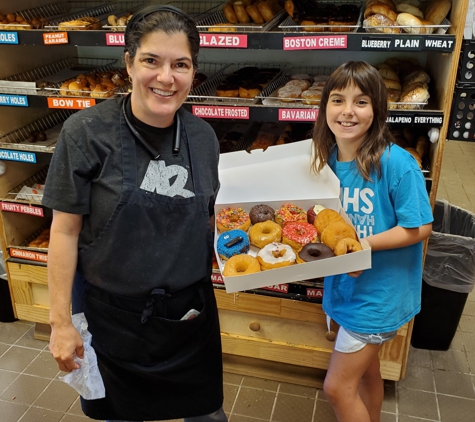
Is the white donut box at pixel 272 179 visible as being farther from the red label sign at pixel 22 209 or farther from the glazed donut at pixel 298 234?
the red label sign at pixel 22 209

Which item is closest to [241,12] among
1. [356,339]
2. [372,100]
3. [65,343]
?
[372,100]

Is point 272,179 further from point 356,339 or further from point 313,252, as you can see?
point 356,339

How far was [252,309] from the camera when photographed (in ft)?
8.52

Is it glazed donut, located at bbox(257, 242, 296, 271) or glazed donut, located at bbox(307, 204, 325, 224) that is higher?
glazed donut, located at bbox(307, 204, 325, 224)

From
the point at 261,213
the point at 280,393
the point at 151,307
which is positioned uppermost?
the point at 261,213

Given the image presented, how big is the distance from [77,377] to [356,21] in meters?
1.89

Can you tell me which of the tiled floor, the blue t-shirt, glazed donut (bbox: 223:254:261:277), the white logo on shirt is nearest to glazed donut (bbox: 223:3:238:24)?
the blue t-shirt

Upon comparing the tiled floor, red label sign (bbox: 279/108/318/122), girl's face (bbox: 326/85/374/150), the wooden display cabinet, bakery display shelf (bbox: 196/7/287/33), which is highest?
bakery display shelf (bbox: 196/7/287/33)

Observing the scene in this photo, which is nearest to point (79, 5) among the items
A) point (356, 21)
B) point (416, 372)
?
point (356, 21)

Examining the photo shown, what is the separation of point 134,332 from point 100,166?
0.58 meters

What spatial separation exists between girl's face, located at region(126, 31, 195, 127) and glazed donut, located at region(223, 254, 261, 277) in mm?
542

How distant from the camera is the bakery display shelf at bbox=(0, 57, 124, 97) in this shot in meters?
2.59

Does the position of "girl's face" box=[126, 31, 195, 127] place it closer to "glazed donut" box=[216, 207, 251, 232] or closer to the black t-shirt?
the black t-shirt

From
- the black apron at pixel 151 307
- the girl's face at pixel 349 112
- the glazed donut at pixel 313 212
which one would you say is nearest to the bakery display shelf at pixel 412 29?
the girl's face at pixel 349 112
